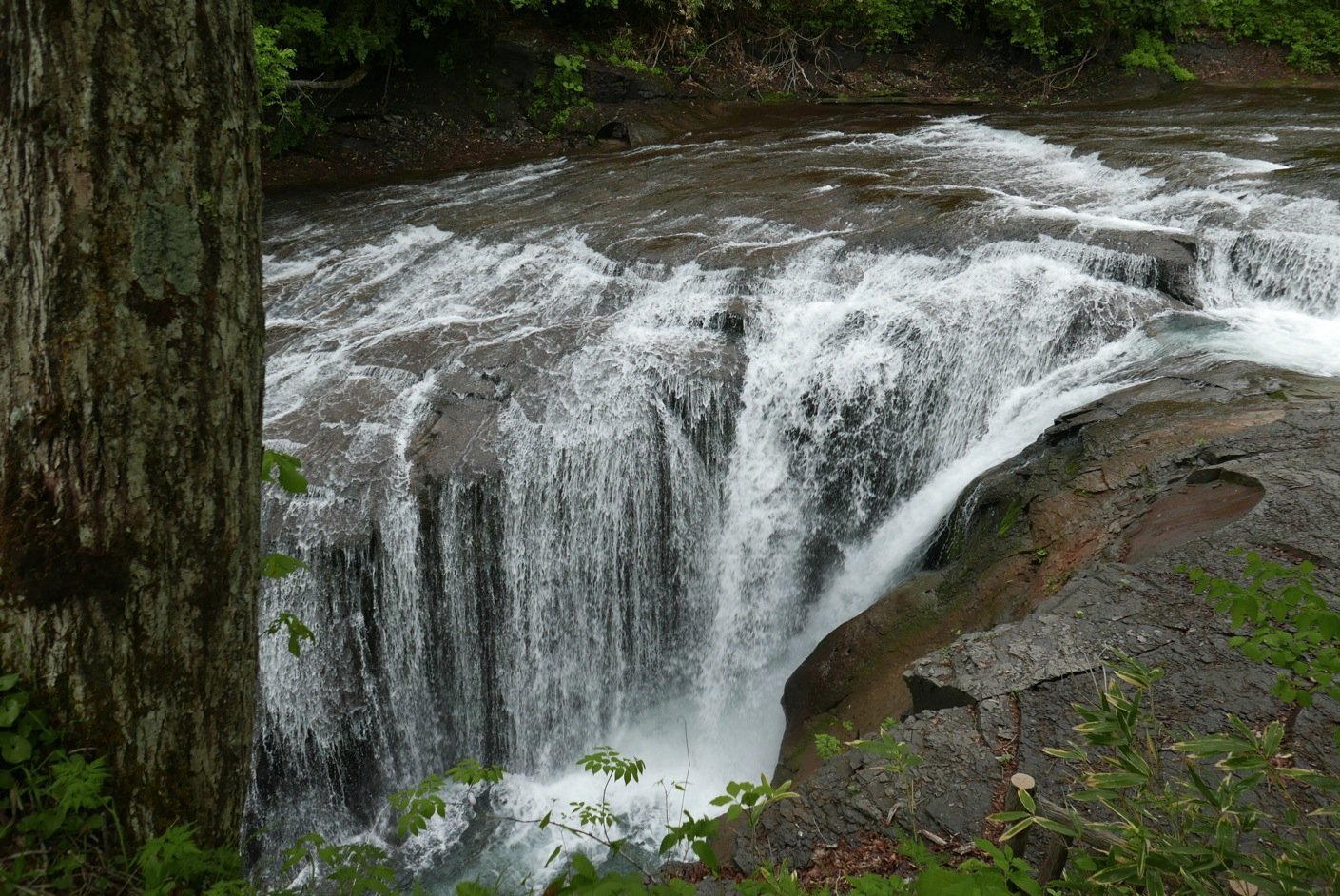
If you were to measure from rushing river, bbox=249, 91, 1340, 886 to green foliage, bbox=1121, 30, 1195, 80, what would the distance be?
9338 mm

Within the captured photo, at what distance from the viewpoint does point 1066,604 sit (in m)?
3.99

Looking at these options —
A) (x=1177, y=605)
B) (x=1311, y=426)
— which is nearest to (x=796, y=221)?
(x=1311, y=426)

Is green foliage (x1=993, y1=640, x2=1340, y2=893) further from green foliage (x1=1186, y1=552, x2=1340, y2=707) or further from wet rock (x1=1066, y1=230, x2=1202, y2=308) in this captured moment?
wet rock (x1=1066, y1=230, x2=1202, y2=308)

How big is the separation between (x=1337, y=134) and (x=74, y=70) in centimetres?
1258

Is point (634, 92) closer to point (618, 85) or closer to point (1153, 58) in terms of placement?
point (618, 85)

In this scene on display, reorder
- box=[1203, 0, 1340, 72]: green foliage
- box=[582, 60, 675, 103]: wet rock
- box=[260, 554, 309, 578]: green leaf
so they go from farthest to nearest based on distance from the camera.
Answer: box=[1203, 0, 1340, 72]: green foliage < box=[582, 60, 675, 103]: wet rock < box=[260, 554, 309, 578]: green leaf

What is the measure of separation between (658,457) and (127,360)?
4.88 meters

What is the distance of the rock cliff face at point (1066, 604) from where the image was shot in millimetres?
3375

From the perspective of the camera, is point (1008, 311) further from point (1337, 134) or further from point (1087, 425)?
point (1337, 134)

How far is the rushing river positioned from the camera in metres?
5.89

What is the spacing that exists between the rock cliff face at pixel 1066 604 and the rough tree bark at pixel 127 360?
2.31 m

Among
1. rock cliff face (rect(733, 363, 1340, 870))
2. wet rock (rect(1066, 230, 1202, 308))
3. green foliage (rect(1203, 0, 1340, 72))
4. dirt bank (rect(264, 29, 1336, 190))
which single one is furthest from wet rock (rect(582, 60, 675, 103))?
rock cliff face (rect(733, 363, 1340, 870))

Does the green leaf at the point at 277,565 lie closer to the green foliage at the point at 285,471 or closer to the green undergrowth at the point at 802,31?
the green foliage at the point at 285,471

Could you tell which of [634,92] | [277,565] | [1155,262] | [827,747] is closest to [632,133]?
[634,92]
